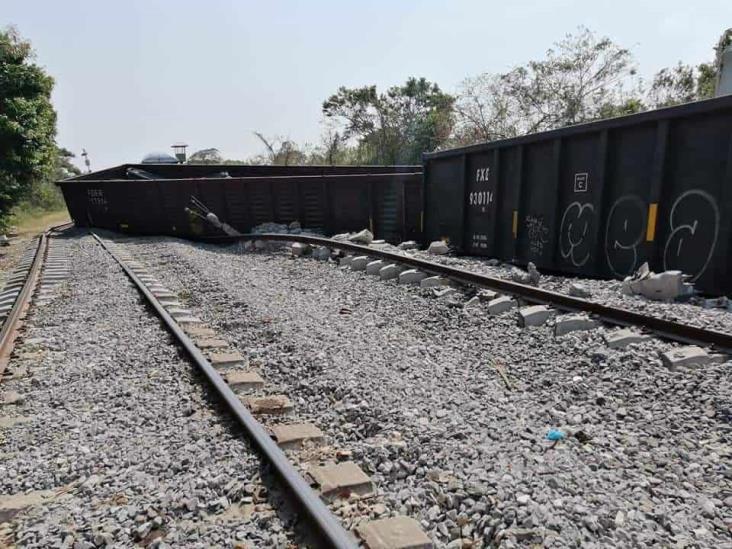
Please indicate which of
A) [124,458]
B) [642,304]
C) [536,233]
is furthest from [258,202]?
[124,458]

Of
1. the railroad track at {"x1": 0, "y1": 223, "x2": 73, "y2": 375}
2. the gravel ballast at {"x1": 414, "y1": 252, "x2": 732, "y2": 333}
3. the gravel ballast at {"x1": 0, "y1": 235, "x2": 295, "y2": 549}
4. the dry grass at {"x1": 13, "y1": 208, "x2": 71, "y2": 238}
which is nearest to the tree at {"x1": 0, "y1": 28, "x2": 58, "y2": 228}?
the railroad track at {"x1": 0, "y1": 223, "x2": 73, "y2": 375}

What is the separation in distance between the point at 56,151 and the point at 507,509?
2324 centimetres

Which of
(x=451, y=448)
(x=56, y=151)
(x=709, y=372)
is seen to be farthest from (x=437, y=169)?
(x=56, y=151)

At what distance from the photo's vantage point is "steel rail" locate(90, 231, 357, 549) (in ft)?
6.88

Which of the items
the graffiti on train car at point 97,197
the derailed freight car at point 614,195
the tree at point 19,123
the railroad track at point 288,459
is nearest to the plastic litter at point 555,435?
the railroad track at point 288,459

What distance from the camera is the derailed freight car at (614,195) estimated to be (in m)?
5.46

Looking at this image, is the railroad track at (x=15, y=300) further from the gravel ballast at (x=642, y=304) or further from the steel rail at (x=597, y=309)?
the gravel ballast at (x=642, y=304)

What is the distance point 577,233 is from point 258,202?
10246 mm

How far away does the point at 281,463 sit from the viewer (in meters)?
2.65

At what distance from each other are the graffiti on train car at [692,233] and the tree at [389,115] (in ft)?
117

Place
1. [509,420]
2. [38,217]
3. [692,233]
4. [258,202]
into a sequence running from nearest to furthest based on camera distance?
[509,420], [692,233], [258,202], [38,217]

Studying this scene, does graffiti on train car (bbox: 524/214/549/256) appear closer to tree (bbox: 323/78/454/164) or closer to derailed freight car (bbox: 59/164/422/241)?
derailed freight car (bbox: 59/164/422/241)

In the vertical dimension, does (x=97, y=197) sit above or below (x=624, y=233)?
above

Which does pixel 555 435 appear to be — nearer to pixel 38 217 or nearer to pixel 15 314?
pixel 15 314
